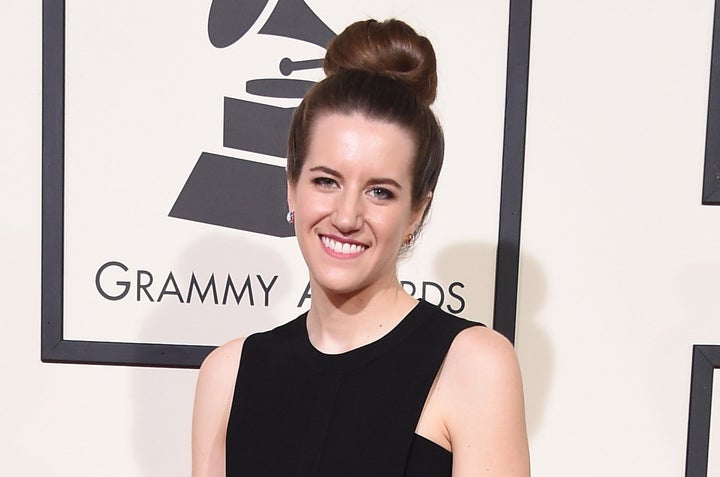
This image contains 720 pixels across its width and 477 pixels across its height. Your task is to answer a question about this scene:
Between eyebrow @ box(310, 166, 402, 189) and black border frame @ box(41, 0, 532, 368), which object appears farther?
black border frame @ box(41, 0, 532, 368)

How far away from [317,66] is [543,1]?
483 millimetres

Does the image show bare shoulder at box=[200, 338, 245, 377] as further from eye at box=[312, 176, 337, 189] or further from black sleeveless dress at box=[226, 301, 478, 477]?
eye at box=[312, 176, 337, 189]

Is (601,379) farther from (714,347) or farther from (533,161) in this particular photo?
(533,161)

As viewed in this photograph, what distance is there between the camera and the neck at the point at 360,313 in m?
0.98

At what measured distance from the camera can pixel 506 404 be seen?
2.83ft

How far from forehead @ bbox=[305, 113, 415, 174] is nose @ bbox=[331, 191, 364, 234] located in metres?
0.04

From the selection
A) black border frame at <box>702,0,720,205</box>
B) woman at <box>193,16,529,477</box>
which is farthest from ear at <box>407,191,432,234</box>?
black border frame at <box>702,0,720,205</box>

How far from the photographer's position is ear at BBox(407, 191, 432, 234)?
0.96 metres

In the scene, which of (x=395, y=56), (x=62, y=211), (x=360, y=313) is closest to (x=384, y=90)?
(x=395, y=56)

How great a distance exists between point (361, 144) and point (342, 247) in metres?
0.13

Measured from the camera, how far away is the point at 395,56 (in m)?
0.97

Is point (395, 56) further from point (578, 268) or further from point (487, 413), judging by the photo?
point (578, 268)

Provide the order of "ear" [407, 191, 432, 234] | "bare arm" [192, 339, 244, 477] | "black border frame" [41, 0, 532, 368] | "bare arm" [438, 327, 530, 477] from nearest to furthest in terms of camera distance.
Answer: "bare arm" [438, 327, 530, 477], "ear" [407, 191, 432, 234], "bare arm" [192, 339, 244, 477], "black border frame" [41, 0, 532, 368]

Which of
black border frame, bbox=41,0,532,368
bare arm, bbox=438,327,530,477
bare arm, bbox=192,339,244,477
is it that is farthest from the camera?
black border frame, bbox=41,0,532,368
